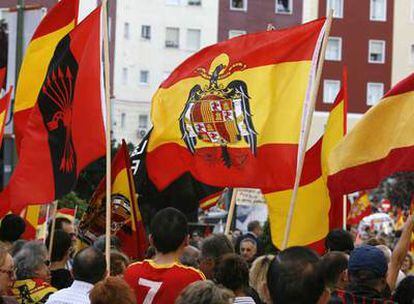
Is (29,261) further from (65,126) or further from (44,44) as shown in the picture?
(44,44)

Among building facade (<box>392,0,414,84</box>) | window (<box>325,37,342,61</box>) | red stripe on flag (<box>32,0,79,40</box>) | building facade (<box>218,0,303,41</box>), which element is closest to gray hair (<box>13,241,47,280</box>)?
red stripe on flag (<box>32,0,79,40</box>)

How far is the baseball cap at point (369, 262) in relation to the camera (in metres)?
6.66

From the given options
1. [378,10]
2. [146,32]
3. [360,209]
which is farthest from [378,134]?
[378,10]

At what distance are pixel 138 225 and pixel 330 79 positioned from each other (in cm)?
Result: 5239

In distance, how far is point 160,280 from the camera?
23.5ft

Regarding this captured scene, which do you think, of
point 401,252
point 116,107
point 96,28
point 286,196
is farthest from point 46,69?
point 116,107

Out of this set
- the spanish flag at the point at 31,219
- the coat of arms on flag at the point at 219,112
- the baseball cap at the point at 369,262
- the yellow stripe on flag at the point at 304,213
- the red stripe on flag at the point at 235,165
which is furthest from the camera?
the spanish flag at the point at 31,219

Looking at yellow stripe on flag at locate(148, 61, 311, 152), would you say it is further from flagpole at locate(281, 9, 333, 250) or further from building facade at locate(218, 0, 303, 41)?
building facade at locate(218, 0, 303, 41)

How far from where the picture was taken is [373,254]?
6699mm

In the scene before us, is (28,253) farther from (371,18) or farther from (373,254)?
(371,18)

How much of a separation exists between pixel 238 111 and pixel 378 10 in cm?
5499

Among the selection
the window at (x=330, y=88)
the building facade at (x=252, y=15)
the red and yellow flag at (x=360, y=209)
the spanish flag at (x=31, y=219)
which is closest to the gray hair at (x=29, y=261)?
the spanish flag at (x=31, y=219)

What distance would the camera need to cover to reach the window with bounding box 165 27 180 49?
61.8 metres

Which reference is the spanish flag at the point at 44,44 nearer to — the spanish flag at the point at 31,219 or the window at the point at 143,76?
the spanish flag at the point at 31,219
